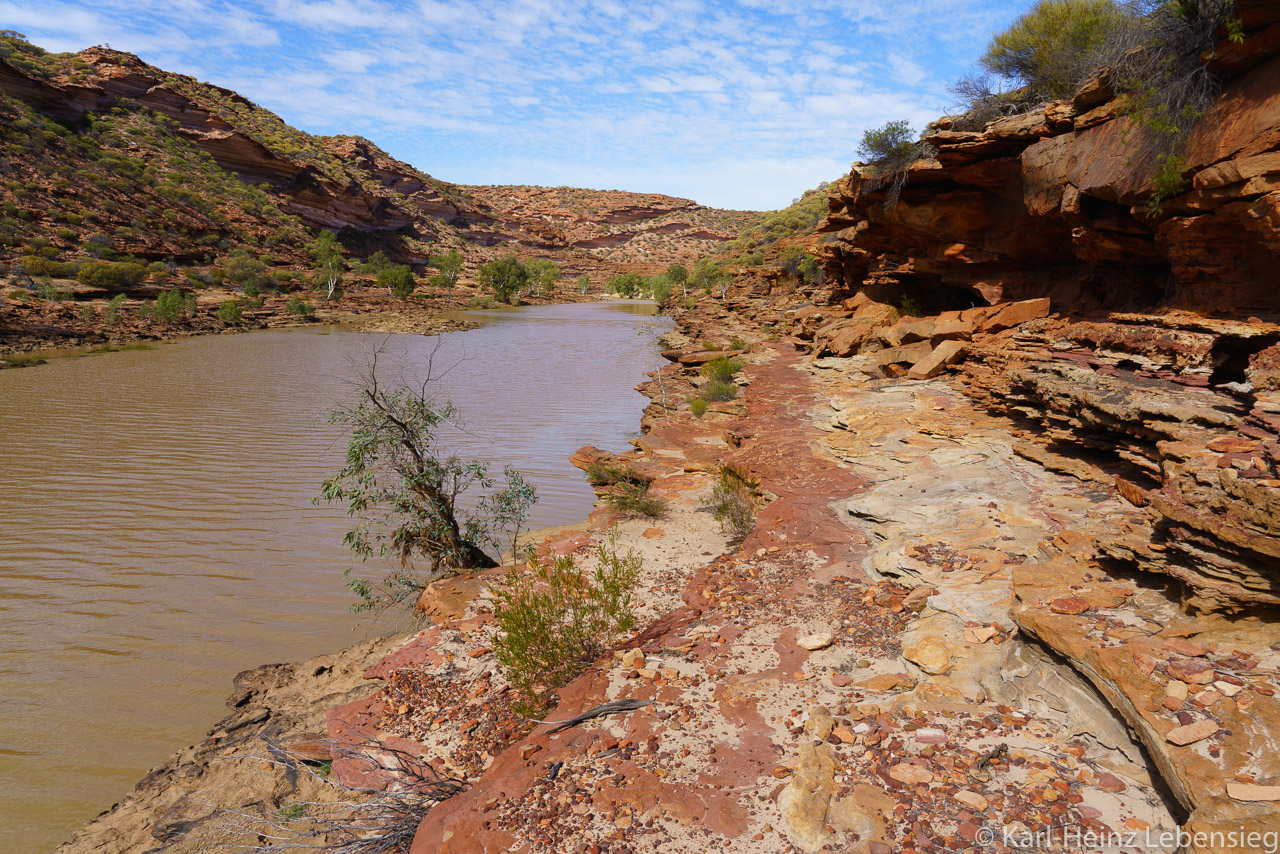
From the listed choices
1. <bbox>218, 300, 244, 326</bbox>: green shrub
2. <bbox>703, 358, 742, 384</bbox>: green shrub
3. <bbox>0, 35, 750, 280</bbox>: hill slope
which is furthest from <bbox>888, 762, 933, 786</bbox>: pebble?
<bbox>0, 35, 750, 280</bbox>: hill slope

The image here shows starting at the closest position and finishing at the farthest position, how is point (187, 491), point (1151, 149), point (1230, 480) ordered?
point (1230, 480)
point (1151, 149)
point (187, 491)

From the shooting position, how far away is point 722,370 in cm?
1786

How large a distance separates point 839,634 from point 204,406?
1940 centimetres

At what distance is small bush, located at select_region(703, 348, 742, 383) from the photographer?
17.8m

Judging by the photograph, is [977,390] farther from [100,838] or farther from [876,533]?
[100,838]

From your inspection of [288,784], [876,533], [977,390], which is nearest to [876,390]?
[977,390]

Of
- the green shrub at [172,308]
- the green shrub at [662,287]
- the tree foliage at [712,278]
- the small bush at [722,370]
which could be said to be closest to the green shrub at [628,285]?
the green shrub at [662,287]

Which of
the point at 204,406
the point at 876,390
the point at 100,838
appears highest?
the point at 876,390

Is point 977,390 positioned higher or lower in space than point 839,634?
higher

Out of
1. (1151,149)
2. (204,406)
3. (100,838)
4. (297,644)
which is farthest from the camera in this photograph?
(204,406)

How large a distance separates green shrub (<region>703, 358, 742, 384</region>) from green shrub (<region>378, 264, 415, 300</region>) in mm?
46011

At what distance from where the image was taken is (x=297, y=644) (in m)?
6.81

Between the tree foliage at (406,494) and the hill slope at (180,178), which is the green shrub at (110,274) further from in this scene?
the tree foliage at (406,494)

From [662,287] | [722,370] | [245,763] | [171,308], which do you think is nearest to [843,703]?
[245,763]
